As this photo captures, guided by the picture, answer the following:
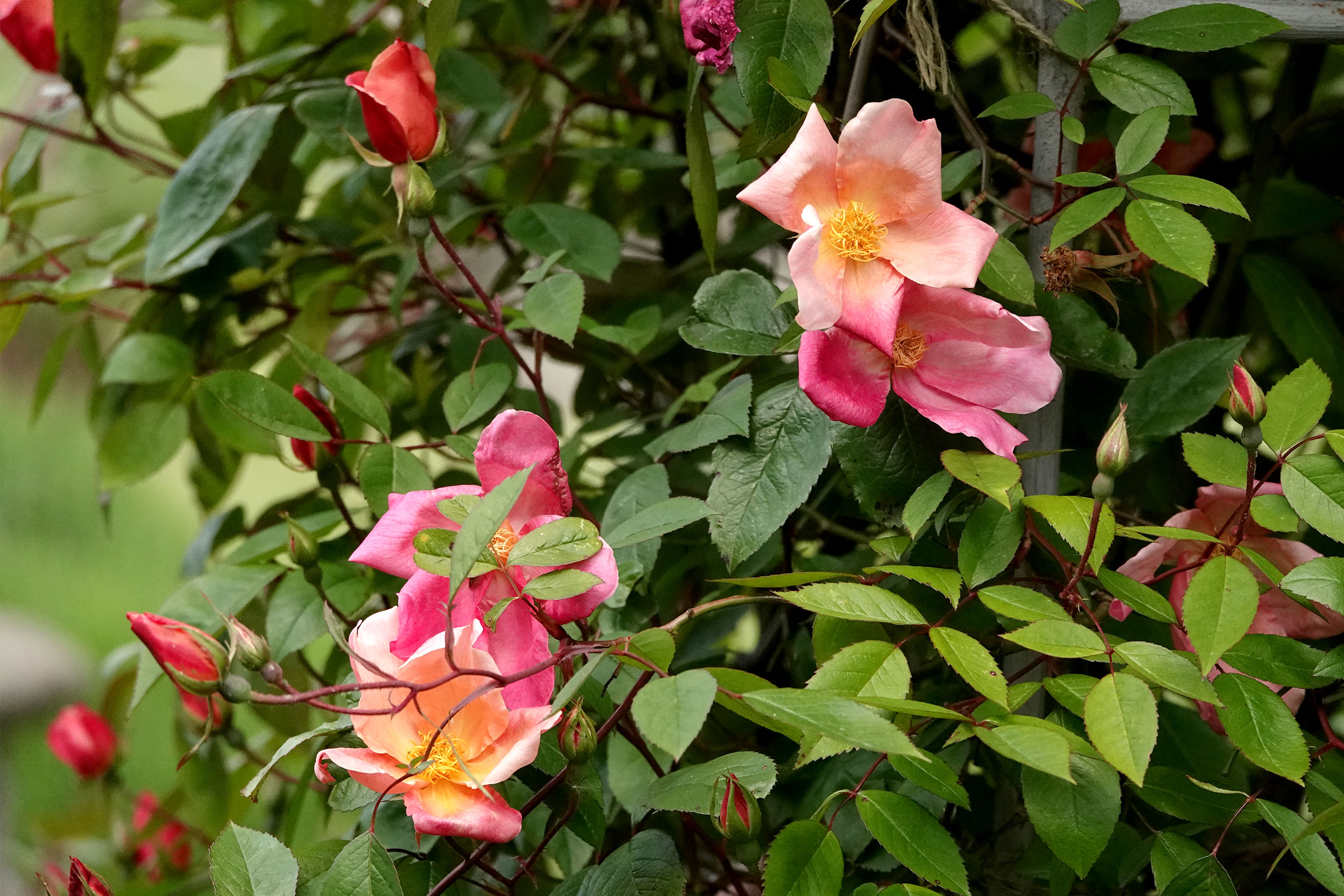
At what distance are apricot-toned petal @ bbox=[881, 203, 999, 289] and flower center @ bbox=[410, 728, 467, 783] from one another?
0.21 metres

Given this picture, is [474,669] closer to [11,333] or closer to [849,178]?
[849,178]

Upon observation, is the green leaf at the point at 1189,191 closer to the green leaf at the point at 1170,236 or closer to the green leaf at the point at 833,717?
the green leaf at the point at 1170,236

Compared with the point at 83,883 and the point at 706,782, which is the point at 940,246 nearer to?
the point at 706,782

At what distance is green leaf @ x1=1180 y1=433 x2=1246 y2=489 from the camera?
36 cm

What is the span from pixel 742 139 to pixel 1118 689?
249mm

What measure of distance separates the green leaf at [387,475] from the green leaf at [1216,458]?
30cm

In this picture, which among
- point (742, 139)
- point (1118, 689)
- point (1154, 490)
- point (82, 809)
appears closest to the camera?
point (1118, 689)

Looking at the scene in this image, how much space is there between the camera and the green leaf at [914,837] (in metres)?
0.31

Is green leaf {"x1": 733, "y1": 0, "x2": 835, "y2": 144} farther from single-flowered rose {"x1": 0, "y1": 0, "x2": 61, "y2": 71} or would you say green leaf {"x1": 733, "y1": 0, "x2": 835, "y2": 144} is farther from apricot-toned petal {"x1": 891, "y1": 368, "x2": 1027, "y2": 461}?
single-flowered rose {"x1": 0, "y1": 0, "x2": 61, "y2": 71}

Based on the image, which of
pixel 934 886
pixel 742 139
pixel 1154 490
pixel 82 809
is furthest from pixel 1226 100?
pixel 82 809

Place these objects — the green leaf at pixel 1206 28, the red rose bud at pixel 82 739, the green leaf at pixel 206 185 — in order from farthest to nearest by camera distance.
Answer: the red rose bud at pixel 82 739 < the green leaf at pixel 206 185 < the green leaf at pixel 1206 28

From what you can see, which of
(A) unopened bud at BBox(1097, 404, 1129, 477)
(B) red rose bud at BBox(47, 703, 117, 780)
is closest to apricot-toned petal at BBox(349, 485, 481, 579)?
(A) unopened bud at BBox(1097, 404, 1129, 477)

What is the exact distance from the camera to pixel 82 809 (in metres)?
0.90

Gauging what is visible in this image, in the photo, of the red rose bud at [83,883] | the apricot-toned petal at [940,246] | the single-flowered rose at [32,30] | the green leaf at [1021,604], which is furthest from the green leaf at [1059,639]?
the single-flowered rose at [32,30]
